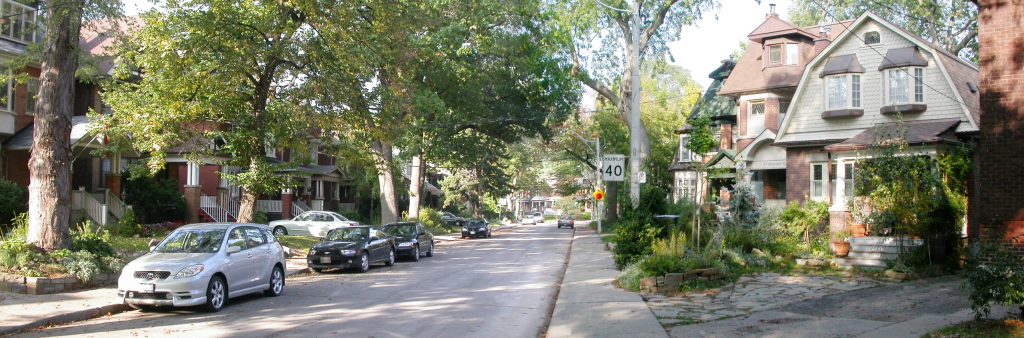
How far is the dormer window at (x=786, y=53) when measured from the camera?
31172mm

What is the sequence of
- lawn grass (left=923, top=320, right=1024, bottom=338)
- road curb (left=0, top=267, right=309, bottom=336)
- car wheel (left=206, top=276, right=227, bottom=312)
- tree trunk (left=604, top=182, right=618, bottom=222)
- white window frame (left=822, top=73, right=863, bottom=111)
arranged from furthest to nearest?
1. tree trunk (left=604, top=182, right=618, bottom=222)
2. white window frame (left=822, top=73, right=863, bottom=111)
3. car wheel (left=206, top=276, right=227, bottom=312)
4. road curb (left=0, top=267, right=309, bottom=336)
5. lawn grass (left=923, top=320, right=1024, bottom=338)

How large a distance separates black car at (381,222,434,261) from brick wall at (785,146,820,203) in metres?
12.9

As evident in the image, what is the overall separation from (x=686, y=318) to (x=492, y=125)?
29.2 metres

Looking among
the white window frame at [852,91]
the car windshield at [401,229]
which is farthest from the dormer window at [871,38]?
the car windshield at [401,229]

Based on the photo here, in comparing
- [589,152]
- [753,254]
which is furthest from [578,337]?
[589,152]

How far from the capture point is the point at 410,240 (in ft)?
79.9

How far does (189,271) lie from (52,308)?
2131mm

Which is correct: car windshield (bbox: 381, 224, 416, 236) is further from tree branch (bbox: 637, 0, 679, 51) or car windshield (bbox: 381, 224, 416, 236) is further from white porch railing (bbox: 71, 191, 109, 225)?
tree branch (bbox: 637, 0, 679, 51)

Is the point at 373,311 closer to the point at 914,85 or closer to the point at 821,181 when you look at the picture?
the point at 821,181

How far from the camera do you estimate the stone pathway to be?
36.9 feet

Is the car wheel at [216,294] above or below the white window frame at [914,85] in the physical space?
below

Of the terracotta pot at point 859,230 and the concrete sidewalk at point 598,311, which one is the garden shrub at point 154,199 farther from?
the terracotta pot at point 859,230

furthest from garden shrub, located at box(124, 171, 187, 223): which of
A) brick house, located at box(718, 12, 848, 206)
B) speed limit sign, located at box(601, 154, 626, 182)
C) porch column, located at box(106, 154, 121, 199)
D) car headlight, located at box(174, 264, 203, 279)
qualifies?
brick house, located at box(718, 12, 848, 206)

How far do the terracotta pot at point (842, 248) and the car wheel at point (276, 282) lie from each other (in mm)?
12381
